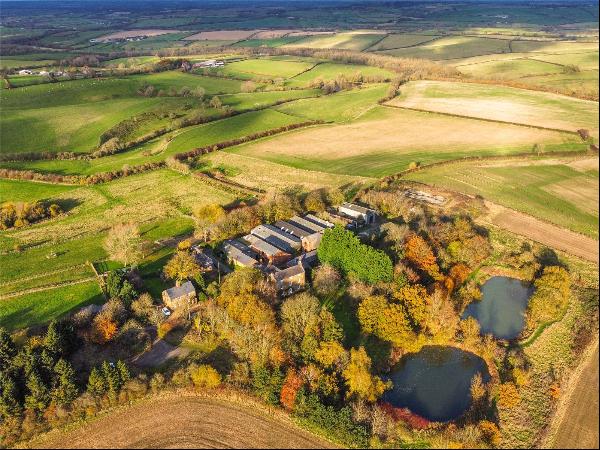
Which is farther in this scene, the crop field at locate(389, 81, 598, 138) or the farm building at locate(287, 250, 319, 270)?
the crop field at locate(389, 81, 598, 138)

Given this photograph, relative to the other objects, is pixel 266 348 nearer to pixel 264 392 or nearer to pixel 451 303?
pixel 264 392

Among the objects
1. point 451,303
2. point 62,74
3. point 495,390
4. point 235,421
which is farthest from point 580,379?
point 62,74

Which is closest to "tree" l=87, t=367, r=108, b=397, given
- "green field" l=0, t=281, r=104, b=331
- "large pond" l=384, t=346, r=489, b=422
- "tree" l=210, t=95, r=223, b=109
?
"green field" l=0, t=281, r=104, b=331

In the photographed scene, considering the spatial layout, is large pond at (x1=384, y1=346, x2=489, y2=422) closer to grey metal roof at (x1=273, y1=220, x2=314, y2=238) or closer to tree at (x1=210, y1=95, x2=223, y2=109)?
grey metal roof at (x1=273, y1=220, x2=314, y2=238)

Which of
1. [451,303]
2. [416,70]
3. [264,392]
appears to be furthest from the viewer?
[416,70]

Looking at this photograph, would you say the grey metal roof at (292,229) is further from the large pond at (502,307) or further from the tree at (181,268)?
the large pond at (502,307)

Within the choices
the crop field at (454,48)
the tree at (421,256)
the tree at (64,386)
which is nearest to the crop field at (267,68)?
the crop field at (454,48)

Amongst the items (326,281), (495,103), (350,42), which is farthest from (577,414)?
(350,42)
